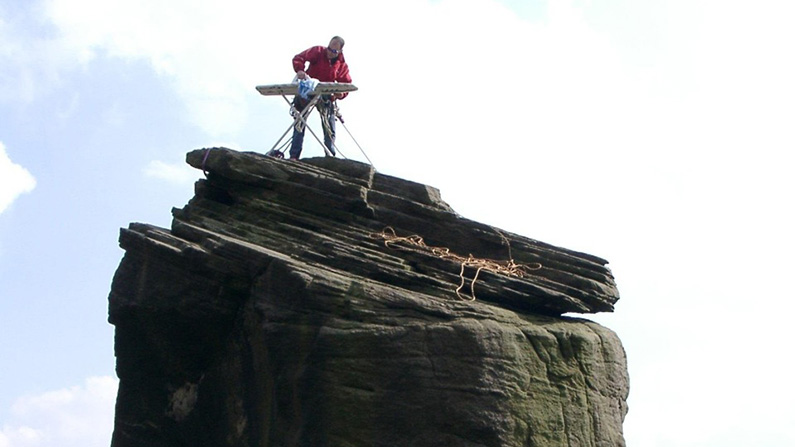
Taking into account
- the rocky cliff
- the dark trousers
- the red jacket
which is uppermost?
the red jacket

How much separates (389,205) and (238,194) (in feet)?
8.56

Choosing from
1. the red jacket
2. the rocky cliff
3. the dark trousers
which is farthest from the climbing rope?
the red jacket

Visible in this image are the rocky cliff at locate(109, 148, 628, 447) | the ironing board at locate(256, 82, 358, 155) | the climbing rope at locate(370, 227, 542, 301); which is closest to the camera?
the rocky cliff at locate(109, 148, 628, 447)

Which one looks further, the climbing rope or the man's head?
the man's head

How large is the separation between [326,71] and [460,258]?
539 cm

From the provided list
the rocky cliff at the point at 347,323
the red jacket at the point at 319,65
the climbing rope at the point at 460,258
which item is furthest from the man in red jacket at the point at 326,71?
the climbing rope at the point at 460,258

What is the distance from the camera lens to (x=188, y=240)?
1603cm

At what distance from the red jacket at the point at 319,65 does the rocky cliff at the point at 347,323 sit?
258 cm

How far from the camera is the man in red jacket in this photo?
19.1m

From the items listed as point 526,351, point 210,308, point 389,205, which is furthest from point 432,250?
point 210,308

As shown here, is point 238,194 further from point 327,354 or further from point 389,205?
point 327,354

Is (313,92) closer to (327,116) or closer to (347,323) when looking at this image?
(327,116)

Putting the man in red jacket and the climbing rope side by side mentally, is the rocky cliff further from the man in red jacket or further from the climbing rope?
the man in red jacket

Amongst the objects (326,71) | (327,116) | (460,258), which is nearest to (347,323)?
(460,258)
